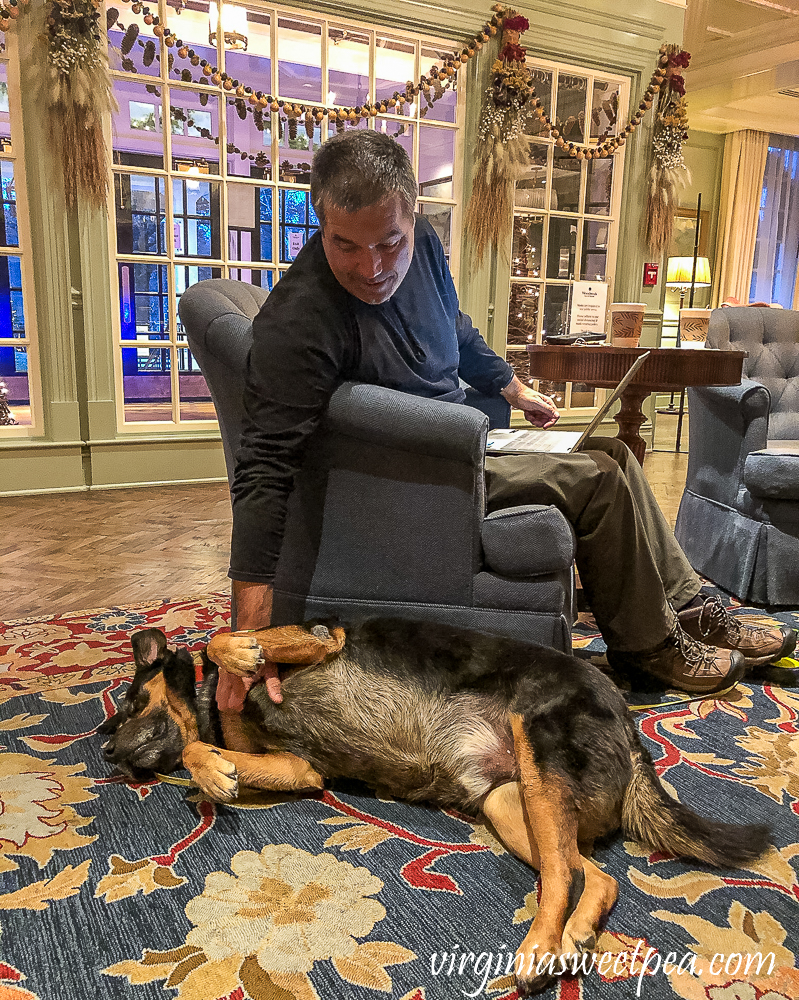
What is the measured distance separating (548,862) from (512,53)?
5.20 metres

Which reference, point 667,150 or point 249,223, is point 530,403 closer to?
point 249,223

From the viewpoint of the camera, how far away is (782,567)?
268 centimetres

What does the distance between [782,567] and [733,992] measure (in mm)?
1899

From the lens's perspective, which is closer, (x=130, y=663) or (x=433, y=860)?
(x=433, y=860)

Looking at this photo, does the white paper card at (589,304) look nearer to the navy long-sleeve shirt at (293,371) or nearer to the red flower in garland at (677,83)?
the red flower in garland at (677,83)

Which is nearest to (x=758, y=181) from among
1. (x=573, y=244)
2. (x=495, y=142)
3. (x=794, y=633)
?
(x=573, y=244)

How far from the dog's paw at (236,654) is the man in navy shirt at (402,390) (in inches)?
3.8

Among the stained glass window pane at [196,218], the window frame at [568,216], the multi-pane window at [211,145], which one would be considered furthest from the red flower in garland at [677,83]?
the stained glass window pane at [196,218]

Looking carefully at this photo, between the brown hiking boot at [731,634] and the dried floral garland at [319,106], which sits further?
the dried floral garland at [319,106]

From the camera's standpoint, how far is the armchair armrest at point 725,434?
9.18 ft

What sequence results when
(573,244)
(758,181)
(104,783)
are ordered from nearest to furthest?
(104,783) → (573,244) → (758,181)

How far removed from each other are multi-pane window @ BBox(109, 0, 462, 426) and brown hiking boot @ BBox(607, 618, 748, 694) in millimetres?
3450

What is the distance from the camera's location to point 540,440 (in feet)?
6.73

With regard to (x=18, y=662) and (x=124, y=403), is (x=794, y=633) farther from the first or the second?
(x=124, y=403)
